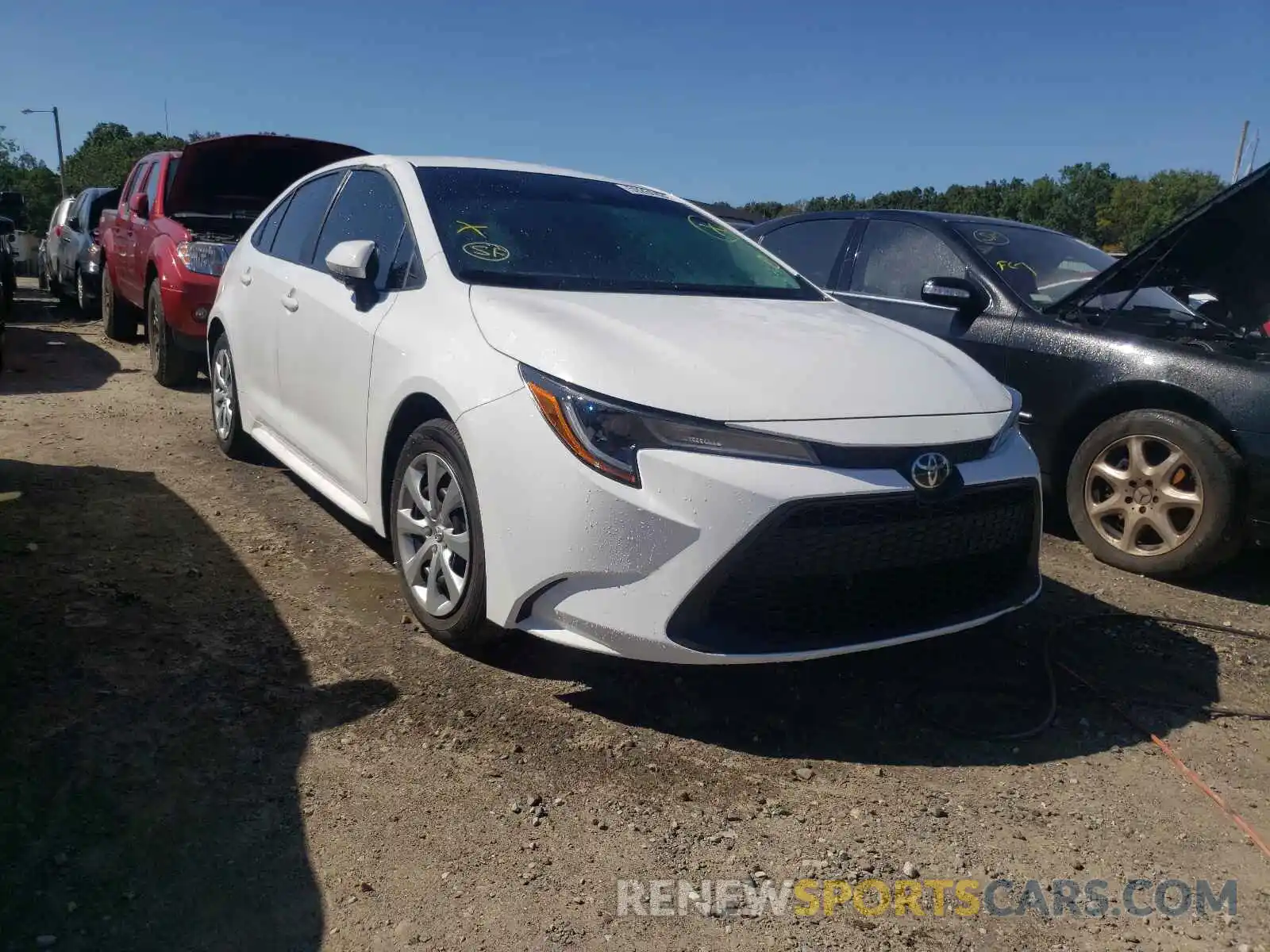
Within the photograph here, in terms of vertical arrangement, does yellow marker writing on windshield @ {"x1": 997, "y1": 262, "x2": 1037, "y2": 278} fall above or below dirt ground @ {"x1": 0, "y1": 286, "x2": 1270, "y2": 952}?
above

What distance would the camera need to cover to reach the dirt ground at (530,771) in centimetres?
217

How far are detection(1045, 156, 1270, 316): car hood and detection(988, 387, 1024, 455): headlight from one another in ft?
5.64

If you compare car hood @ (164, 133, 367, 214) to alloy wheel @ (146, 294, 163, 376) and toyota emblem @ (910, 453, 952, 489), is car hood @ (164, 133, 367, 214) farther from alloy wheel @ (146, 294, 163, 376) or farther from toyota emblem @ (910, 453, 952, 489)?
toyota emblem @ (910, 453, 952, 489)

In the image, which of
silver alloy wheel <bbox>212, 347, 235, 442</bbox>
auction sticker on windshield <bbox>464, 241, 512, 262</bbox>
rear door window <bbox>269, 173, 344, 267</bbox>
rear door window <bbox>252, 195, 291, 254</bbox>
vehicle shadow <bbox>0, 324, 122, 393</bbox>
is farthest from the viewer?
vehicle shadow <bbox>0, 324, 122, 393</bbox>

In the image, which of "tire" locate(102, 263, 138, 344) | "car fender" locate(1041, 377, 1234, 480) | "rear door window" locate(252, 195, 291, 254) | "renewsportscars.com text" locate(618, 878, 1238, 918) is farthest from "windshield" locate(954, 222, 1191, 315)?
"tire" locate(102, 263, 138, 344)

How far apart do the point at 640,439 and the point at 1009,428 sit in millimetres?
1277

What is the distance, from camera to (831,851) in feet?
7.98

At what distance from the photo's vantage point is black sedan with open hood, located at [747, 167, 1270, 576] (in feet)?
13.7

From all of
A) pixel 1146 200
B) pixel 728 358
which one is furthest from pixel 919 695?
pixel 1146 200

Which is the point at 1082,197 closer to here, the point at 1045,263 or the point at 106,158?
the point at 106,158

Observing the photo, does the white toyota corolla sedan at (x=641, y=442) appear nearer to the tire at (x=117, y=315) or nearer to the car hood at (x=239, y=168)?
the car hood at (x=239, y=168)

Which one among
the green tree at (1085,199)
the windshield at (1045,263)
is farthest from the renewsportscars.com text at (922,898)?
the green tree at (1085,199)

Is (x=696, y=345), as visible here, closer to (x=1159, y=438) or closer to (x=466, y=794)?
(x=466, y=794)

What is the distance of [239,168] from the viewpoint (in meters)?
8.21
